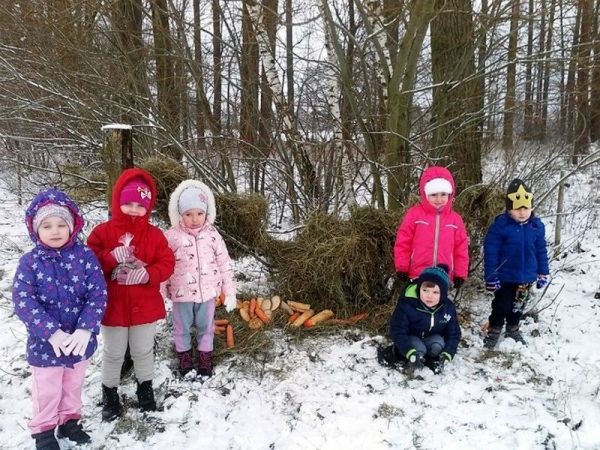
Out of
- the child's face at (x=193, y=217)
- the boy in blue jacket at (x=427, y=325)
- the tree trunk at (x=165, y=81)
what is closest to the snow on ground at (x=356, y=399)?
the boy in blue jacket at (x=427, y=325)

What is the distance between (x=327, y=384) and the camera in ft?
12.3

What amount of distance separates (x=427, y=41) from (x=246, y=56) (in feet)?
8.82

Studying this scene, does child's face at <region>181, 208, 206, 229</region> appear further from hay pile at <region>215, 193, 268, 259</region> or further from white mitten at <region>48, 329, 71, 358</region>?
white mitten at <region>48, 329, 71, 358</region>

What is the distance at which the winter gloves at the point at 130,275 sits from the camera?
10.8ft

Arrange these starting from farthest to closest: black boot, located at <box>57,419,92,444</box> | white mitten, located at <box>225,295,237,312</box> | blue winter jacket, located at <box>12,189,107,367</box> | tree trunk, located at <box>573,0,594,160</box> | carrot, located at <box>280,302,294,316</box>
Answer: tree trunk, located at <box>573,0,594,160</box>
carrot, located at <box>280,302,294,316</box>
white mitten, located at <box>225,295,237,312</box>
black boot, located at <box>57,419,92,444</box>
blue winter jacket, located at <box>12,189,107,367</box>

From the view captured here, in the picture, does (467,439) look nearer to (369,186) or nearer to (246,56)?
(369,186)

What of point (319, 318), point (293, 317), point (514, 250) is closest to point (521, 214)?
point (514, 250)

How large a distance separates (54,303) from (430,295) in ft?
8.90

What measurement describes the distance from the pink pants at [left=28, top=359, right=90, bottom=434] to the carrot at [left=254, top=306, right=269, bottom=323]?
1.78 metres

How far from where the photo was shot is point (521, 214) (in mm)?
4160

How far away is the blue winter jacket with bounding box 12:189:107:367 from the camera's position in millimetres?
2859

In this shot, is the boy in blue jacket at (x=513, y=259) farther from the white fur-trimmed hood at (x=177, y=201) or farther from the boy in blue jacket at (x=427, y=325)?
the white fur-trimmed hood at (x=177, y=201)

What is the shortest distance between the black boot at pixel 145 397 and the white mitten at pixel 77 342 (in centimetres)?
64

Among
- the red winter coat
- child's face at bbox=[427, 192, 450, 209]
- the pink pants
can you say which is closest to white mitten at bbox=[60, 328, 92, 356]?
the pink pants
